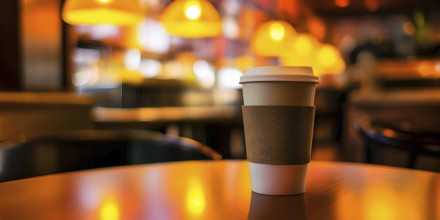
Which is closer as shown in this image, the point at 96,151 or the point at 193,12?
the point at 96,151

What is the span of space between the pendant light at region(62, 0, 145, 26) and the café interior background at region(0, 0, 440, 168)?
13 cm

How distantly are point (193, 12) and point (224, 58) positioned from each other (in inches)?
289

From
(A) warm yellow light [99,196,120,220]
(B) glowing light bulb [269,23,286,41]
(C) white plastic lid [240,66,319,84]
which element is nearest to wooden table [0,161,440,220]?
(A) warm yellow light [99,196,120,220]

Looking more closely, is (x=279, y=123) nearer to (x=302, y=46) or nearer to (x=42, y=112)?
(x=42, y=112)

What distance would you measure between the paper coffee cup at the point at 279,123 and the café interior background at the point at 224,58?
147 cm

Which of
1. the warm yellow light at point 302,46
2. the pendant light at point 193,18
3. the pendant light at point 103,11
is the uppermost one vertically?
the warm yellow light at point 302,46

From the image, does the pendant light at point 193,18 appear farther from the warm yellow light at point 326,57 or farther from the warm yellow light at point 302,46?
the warm yellow light at point 326,57

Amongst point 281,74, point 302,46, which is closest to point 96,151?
point 281,74

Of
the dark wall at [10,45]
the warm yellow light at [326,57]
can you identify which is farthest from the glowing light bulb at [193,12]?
the warm yellow light at [326,57]

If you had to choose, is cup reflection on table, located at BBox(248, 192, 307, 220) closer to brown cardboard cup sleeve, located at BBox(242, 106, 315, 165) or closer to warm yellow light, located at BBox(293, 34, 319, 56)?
brown cardboard cup sleeve, located at BBox(242, 106, 315, 165)

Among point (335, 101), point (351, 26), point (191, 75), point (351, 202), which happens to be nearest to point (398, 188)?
point (351, 202)

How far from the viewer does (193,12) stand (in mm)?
2910

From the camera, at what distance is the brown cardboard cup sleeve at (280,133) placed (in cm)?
92

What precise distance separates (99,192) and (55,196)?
8 cm
